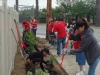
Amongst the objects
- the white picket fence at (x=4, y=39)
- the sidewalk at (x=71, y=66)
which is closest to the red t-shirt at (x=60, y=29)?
the sidewalk at (x=71, y=66)

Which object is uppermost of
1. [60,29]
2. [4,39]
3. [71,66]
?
[4,39]

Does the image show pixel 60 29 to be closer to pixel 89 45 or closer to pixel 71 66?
pixel 71 66

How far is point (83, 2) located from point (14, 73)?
44.0 meters

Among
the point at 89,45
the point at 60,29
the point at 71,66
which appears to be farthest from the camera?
the point at 60,29

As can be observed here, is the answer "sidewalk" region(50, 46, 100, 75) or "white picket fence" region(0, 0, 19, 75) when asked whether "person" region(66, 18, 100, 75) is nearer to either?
"white picket fence" region(0, 0, 19, 75)

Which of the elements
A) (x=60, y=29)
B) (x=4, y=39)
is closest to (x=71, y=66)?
A: (x=60, y=29)

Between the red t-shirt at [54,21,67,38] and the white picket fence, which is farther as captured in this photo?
the red t-shirt at [54,21,67,38]

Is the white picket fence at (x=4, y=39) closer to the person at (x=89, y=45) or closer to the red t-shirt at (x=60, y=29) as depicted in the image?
the person at (x=89, y=45)

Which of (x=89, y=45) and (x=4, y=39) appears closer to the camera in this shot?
(x=4, y=39)

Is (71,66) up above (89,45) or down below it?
below

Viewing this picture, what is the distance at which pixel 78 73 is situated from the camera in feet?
24.7

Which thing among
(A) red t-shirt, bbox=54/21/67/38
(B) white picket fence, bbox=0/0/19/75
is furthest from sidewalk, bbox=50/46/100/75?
(B) white picket fence, bbox=0/0/19/75

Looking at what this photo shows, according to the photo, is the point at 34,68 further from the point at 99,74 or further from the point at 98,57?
the point at 98,57

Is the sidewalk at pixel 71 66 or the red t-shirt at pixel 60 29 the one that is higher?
the red t-shirt at pixel 60 29
